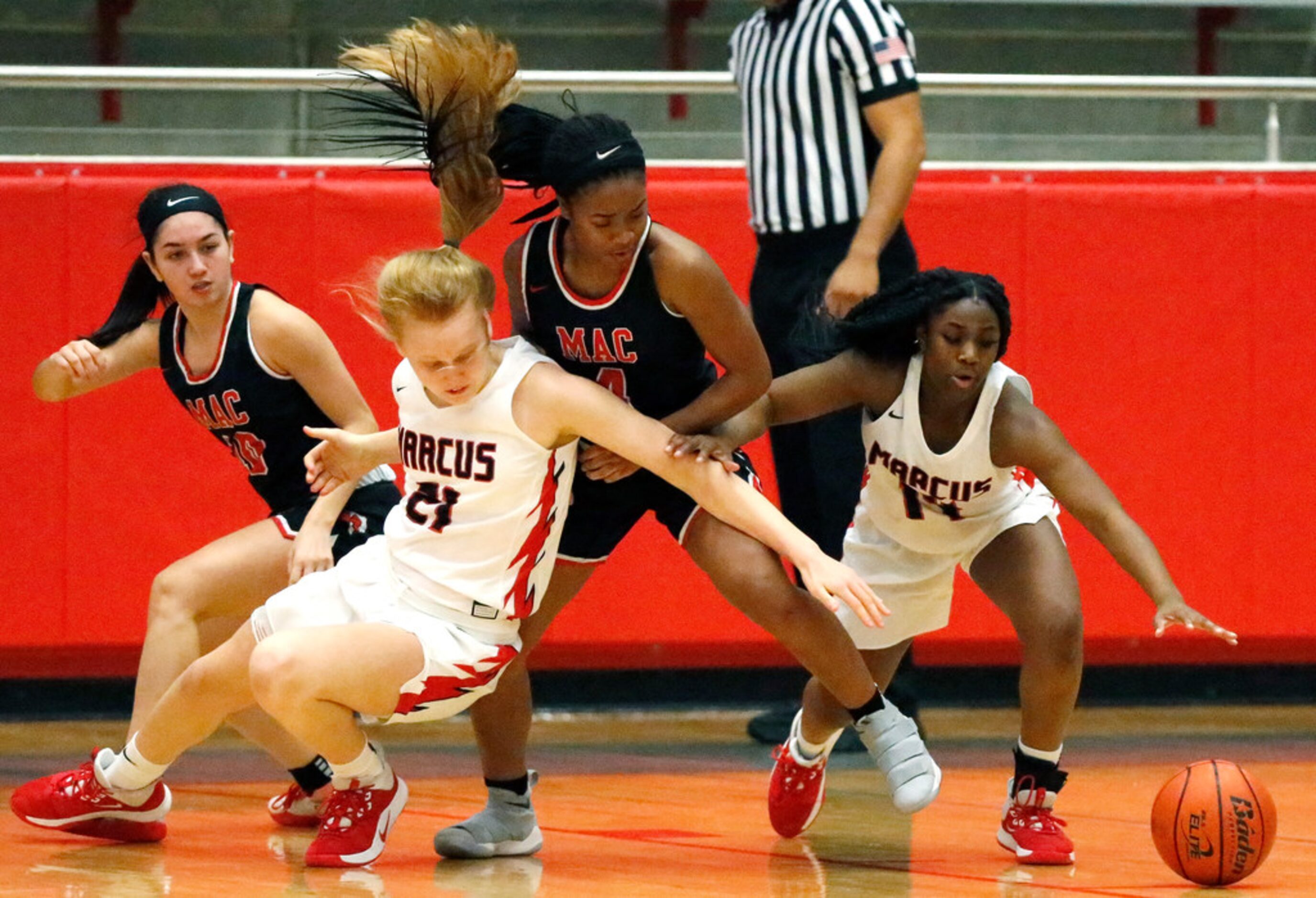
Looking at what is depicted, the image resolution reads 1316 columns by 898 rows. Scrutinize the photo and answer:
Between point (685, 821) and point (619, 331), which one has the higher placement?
point (619, 331)

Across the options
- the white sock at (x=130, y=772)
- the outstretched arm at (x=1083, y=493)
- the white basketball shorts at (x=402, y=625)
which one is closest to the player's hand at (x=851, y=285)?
the outstretched arm at (x=1083, y=493)

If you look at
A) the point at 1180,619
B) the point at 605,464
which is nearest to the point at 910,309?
the point at 605,464

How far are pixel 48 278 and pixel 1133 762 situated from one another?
3575 millimetres

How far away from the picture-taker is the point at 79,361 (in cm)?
376

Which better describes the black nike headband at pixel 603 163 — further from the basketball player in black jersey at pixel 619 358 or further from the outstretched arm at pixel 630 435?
the outstretched arm at pixel 630 435

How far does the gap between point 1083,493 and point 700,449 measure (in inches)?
31.1

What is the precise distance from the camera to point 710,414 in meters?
3.35

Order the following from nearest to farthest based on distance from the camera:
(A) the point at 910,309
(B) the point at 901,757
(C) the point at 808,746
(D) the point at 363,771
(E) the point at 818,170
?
(D) the point at 363,771 → (B) the point at 901,757 → (A) the point at 910,309 → (C) the point at 808,746 → (E) the point at 818,170

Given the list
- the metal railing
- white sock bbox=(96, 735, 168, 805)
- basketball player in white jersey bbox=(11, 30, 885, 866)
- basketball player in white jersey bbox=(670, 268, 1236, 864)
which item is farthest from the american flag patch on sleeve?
white sock bbox=(96, 735, 168, 805)

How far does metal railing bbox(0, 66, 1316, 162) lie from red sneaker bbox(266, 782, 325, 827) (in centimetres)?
221

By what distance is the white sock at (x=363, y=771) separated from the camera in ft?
10.6

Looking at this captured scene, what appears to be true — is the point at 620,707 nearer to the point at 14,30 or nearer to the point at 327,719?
the point at 327,719

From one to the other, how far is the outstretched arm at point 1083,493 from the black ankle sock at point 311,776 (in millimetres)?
1602

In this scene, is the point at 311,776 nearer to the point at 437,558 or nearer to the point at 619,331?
the point at 437,558
